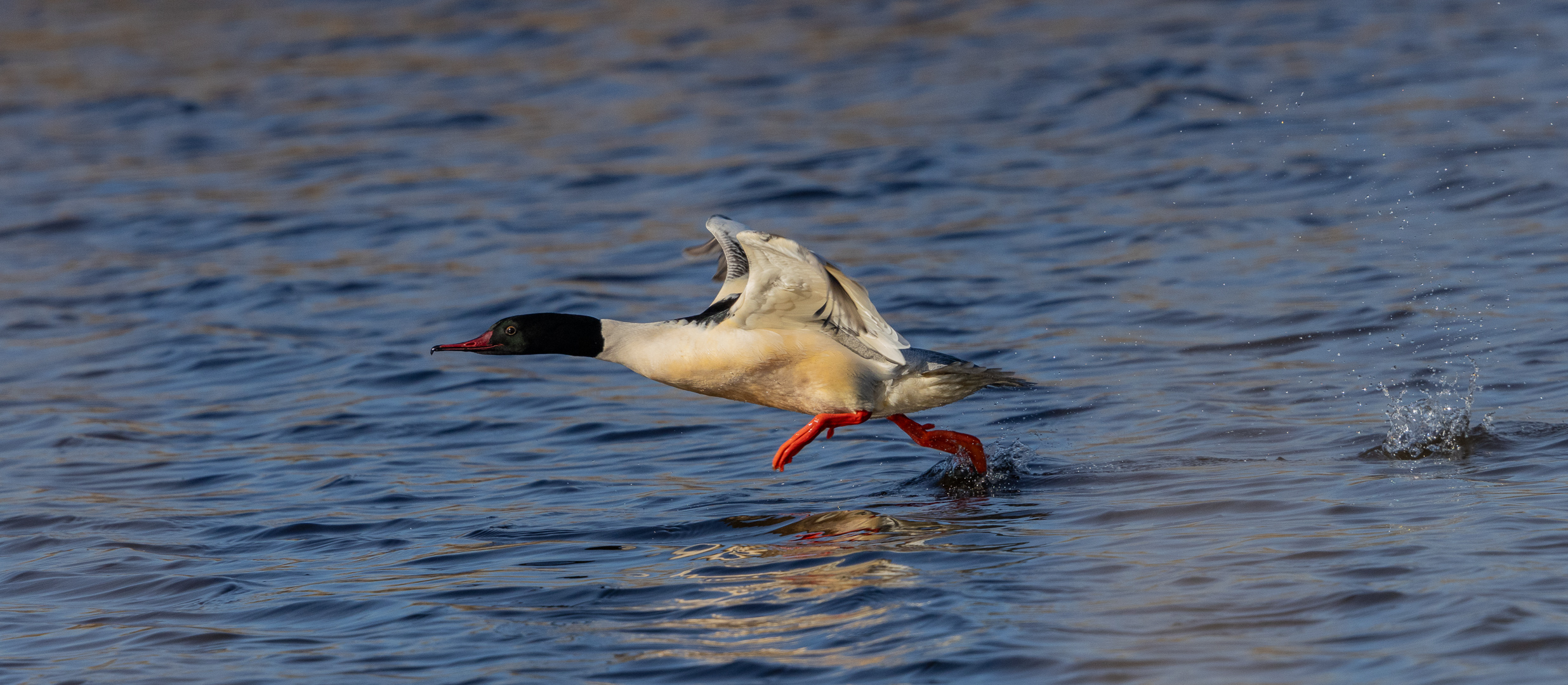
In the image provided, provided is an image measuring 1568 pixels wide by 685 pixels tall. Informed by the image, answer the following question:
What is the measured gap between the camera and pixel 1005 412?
9555 millimetres

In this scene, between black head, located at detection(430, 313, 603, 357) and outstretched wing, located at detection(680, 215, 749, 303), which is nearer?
outstretched wing, located at detection(680, 215, 749, 303)

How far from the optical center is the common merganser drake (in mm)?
7602

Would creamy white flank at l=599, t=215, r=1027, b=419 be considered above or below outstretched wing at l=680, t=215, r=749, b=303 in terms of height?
below

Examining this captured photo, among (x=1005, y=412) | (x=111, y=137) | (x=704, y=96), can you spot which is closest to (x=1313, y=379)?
(x=1005, y=412)

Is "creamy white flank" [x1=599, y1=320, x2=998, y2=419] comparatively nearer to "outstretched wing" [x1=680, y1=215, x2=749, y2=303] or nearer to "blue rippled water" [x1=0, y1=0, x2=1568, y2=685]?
"outstretched wing" [x1=680, y1=215, x2=749, y2=303]

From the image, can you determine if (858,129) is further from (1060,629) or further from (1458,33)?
(1060,629)

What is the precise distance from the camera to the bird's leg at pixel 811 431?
25.8 feet

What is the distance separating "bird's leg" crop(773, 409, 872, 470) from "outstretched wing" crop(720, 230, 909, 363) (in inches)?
11.7

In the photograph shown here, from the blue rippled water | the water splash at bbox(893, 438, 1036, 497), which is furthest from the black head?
the water splash at bbox(893, 438, 1036, 497)

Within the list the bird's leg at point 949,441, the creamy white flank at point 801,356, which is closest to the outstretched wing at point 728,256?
the creamy white flank at point 801,356

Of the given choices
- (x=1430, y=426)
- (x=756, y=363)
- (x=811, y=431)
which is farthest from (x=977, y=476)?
(x=1430, y=426)

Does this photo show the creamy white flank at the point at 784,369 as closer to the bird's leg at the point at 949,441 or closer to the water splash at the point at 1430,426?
the bird's leg at the point at 949,441

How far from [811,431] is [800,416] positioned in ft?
6.76

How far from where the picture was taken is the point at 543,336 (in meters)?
8.05
